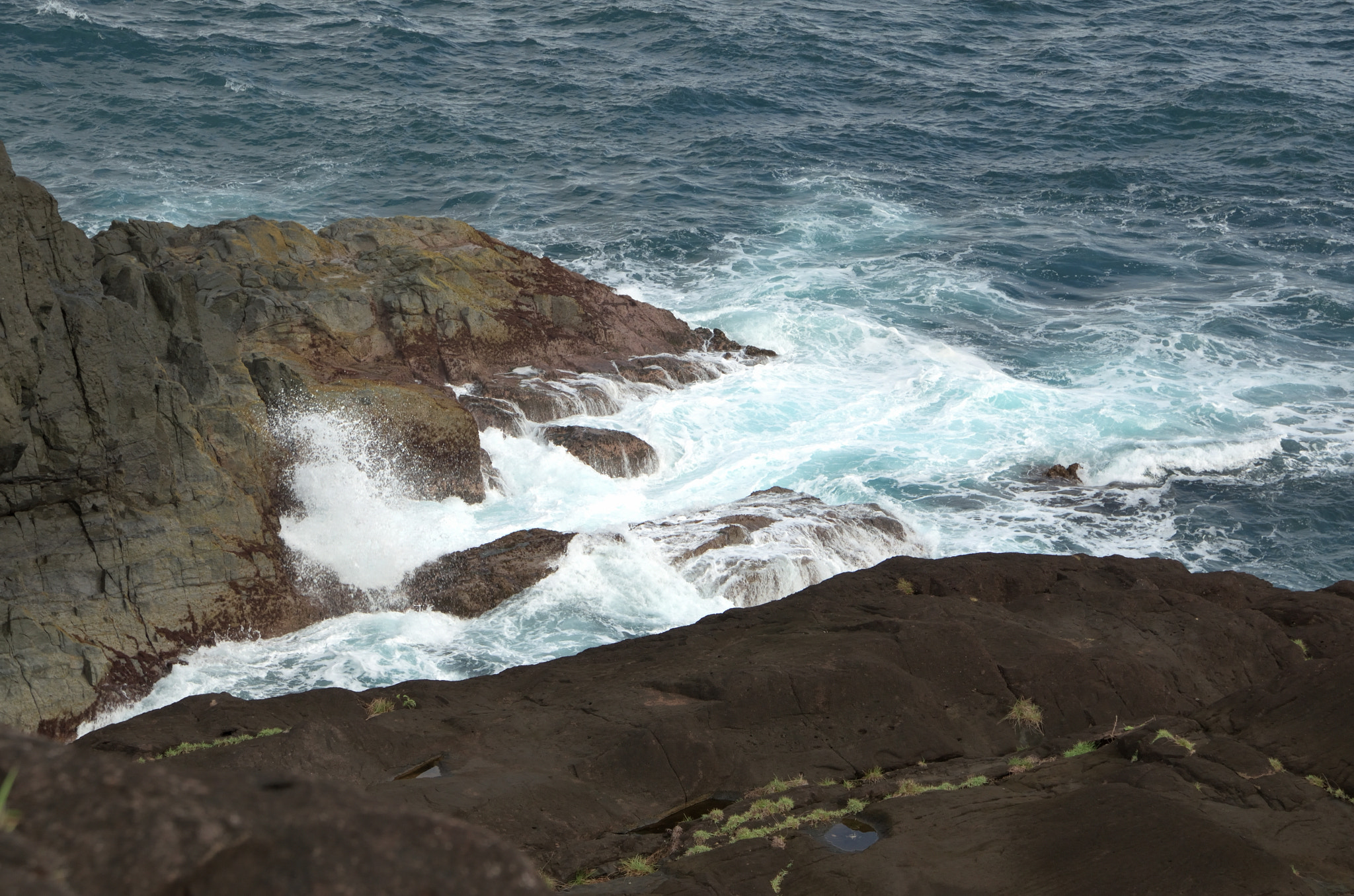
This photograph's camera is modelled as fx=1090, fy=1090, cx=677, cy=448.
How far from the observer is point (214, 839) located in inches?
179

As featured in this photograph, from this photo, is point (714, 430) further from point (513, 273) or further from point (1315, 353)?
point (1315, 353)

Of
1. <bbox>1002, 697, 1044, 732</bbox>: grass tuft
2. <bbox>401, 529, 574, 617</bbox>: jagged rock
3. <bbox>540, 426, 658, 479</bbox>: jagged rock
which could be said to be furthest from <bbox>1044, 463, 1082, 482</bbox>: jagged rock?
<bbox>1002, 697, 1044, 732</bbox>: grass tuft

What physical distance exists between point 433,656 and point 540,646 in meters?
1.98

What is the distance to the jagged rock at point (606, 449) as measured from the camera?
1055 inches

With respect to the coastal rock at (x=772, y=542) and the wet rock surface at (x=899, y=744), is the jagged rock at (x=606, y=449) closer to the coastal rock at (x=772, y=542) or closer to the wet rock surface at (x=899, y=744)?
the coastal rock at (x=772, y=542)

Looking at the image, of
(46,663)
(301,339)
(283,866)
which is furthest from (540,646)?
(283,866)

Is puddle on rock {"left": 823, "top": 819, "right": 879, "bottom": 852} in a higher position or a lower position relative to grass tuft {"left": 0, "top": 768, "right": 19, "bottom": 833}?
lower

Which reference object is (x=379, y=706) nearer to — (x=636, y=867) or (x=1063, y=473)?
(x=636, y=867)

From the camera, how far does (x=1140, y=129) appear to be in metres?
51.5

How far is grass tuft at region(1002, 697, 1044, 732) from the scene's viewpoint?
45.8 feet

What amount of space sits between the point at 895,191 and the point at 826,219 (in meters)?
4.51

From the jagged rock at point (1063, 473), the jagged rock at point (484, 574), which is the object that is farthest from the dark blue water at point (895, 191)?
the jagged rock at point (484, 574)

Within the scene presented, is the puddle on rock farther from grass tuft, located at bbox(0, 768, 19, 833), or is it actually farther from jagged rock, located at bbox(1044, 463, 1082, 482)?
jagged rock, located at bbox(1044, 463, 1082, 482)

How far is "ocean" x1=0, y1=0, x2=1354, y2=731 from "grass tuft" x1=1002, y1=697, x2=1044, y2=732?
871cm
